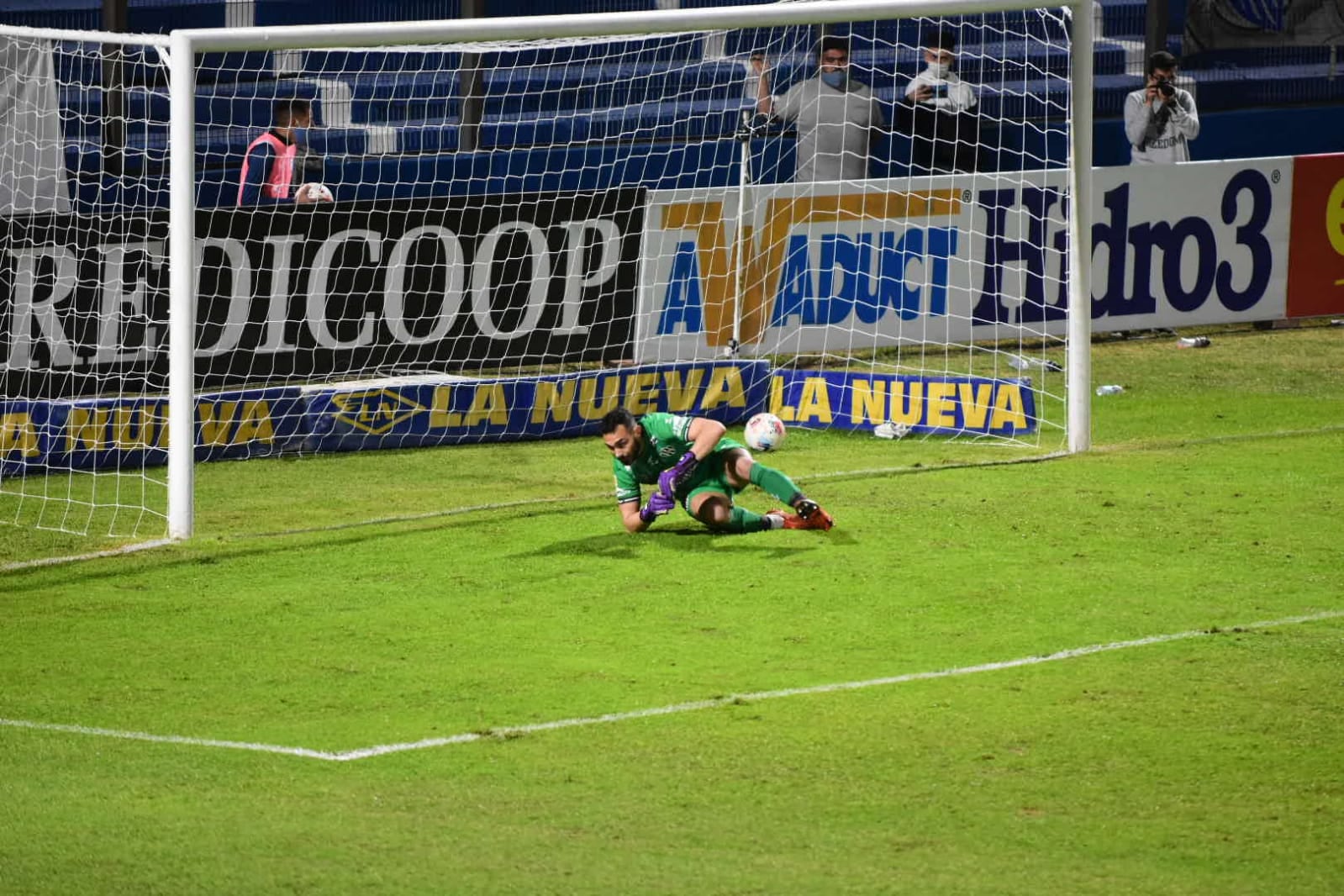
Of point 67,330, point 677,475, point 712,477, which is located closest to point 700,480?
point 712,477

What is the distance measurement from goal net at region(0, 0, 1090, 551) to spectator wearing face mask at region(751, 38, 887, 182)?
0.03 metres

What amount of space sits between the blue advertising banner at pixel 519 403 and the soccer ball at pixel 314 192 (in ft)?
7.13

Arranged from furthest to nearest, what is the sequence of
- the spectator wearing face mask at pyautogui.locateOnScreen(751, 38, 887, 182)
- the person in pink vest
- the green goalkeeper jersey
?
the spectator wearing face mask at pyautogui.locateOnScreen(751, 38, 887, 182), the person in pink vest, the green goalkeeper jersey

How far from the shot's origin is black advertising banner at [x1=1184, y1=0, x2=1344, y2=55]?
2144 centimetres

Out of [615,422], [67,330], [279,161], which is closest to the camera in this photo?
[615,422]

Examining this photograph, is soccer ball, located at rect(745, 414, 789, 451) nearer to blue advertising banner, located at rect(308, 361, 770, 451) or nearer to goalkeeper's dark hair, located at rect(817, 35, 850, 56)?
blue advertising banner, located at rect(308, 361, 770, 451)

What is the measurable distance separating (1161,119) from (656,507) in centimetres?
1043

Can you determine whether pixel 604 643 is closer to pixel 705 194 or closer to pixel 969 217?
pixel 705 194

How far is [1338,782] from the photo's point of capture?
6121 mm

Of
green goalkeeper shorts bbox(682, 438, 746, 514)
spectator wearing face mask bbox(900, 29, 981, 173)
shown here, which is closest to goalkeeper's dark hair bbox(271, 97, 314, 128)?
spectator wearing face mask bbox(900, 29, 981, 173)

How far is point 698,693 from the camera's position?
7312mm

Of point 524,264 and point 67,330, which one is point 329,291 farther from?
point 67,330

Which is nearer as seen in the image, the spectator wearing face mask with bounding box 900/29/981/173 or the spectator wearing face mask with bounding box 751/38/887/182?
the spectator wearing face mask with bounding box 751/38/887/182

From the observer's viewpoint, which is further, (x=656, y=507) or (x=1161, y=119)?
(x=1161, y=119)
